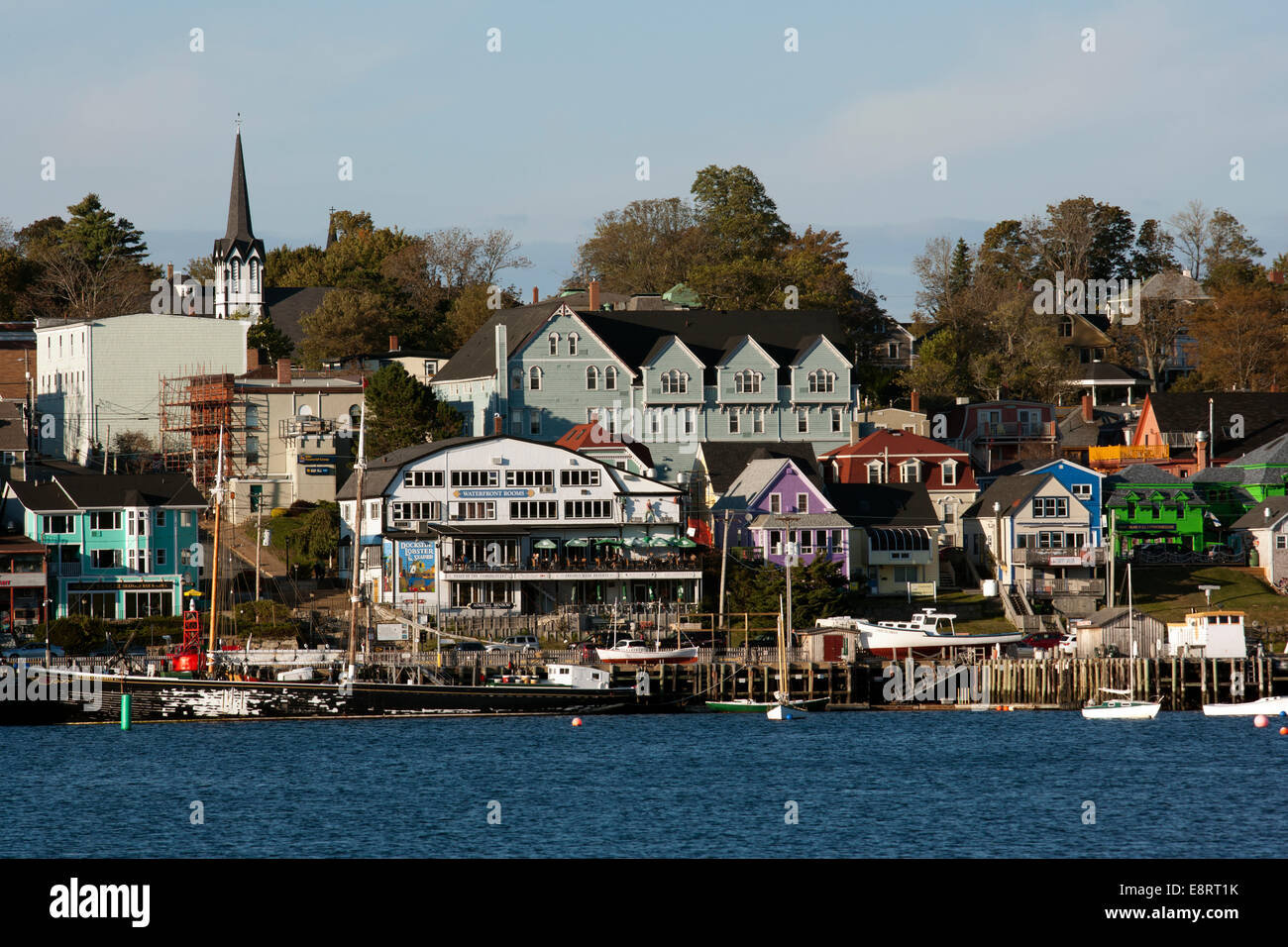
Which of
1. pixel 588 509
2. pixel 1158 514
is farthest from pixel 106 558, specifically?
pixel 1158 514

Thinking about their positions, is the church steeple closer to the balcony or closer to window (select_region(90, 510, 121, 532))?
window (select_region(90, 510, 121, 532))

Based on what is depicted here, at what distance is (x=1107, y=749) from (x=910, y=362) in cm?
6834

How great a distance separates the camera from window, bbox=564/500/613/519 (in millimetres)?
78000

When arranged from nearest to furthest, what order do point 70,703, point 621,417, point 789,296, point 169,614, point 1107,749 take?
point 1107,749, point 70,703, point 169,614, point 621,417, point 789,296

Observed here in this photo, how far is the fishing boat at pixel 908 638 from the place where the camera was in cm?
6750

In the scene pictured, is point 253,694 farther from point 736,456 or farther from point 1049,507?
point 1049,507

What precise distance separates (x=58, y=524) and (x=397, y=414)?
2012 cm

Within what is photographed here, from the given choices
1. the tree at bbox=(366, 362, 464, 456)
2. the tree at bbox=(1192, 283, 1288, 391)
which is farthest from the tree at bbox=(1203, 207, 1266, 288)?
the tree at bbox=(366, 362, 464, 456)

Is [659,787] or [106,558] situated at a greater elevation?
[106,558]

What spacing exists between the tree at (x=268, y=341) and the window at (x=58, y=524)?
3577 cm

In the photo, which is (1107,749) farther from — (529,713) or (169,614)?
(169,614)

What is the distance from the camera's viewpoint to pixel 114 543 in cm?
7500

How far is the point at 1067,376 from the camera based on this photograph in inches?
4579
